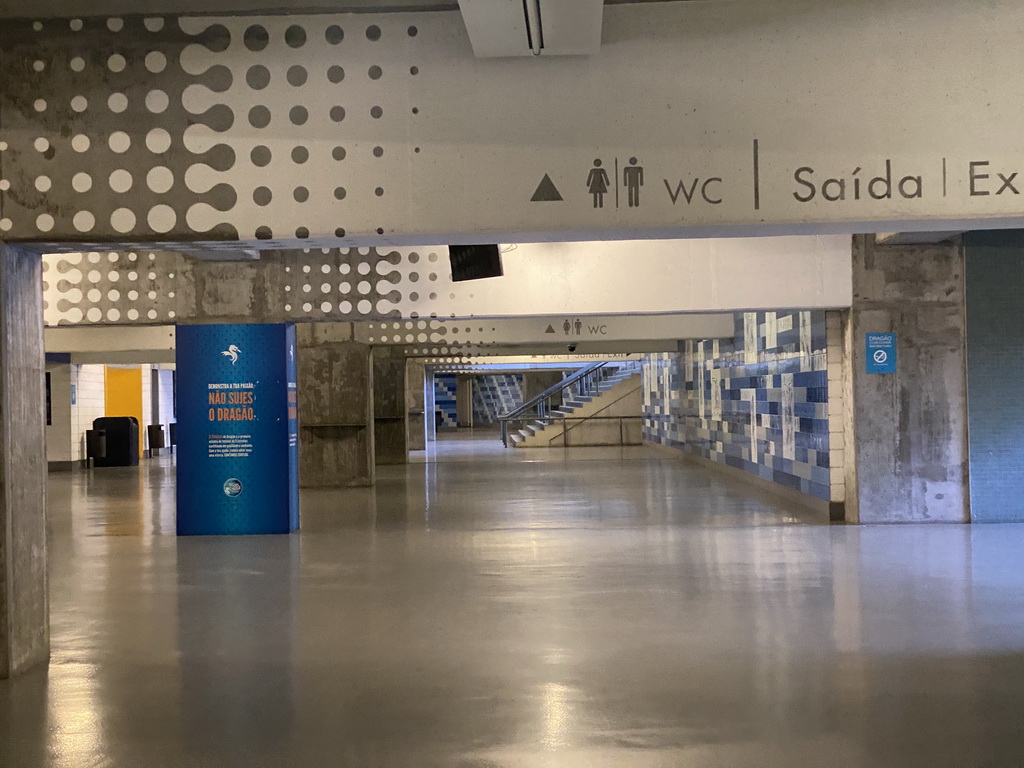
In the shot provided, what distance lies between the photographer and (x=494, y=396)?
49.2m

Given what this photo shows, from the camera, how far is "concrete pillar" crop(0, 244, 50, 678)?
4.84 metres

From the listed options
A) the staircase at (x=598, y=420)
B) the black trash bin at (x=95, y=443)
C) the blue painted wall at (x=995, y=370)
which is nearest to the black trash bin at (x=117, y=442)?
the black trash bin at (x=95, y=443)

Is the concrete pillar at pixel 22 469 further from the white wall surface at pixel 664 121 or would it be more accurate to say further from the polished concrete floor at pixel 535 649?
the white wall surface at pixel 664 121

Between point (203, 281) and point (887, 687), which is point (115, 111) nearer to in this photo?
point (887, 687)

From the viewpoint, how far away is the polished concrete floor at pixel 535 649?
3.78m

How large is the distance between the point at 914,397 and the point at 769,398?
128 inches

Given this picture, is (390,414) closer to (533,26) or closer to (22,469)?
(22,469)

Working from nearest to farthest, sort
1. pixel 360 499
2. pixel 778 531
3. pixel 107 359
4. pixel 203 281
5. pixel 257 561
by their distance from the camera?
pixel 257 561 → pixel 778 531 → pixel 203 281 → pixel 360 499 → pixel 107 359

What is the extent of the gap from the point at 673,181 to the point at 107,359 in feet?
60.1

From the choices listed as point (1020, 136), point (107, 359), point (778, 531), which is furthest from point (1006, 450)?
point (107, 359)

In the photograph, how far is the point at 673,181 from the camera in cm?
477

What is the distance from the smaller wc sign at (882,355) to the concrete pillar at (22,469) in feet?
26.3

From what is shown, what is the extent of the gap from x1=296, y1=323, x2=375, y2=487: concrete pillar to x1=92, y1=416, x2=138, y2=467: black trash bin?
28.4ft

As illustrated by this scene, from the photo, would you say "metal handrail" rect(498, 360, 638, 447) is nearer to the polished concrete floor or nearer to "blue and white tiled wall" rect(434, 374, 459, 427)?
"blue and white tiled wall" rect(434, 374, 459, 427)
